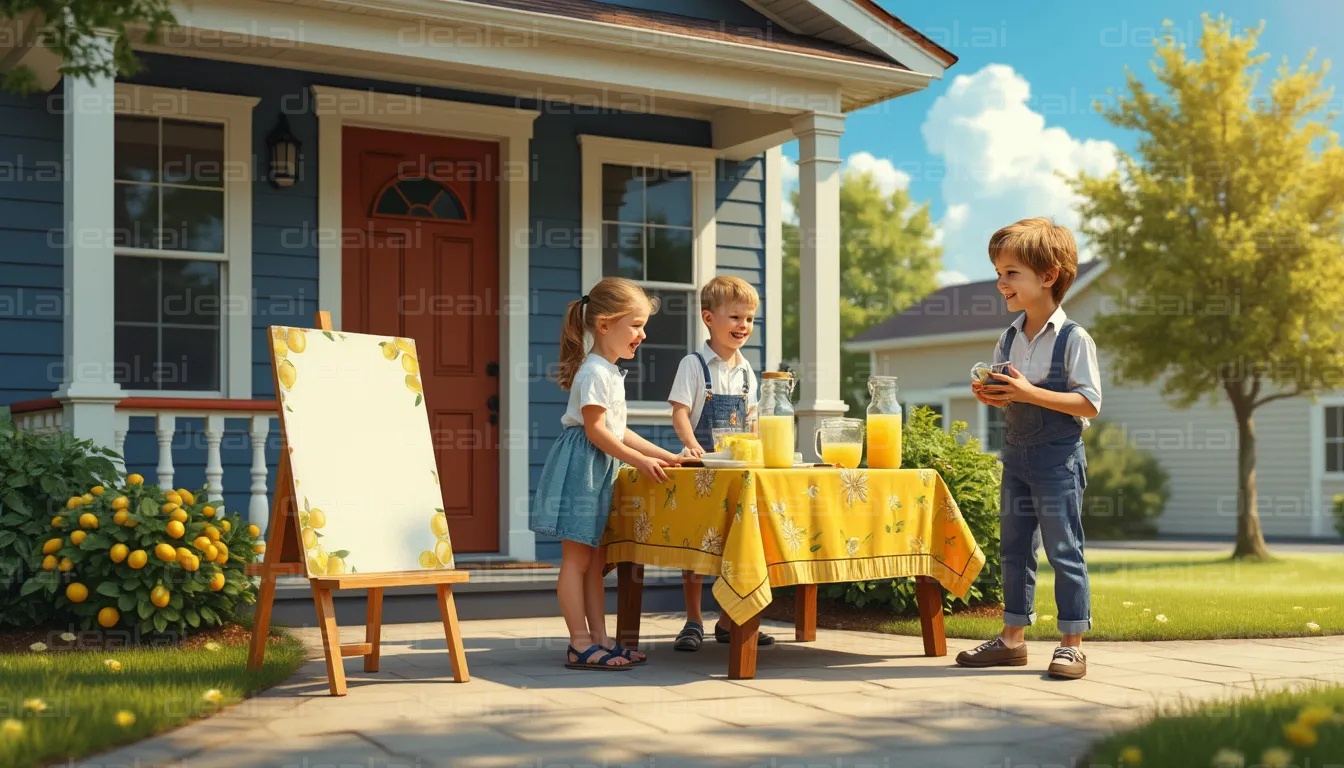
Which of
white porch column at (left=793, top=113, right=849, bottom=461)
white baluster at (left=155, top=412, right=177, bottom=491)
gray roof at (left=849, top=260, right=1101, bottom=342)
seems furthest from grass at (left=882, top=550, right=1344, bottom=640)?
gray roof at (left=849, top=260, right=1101, bottom=342)

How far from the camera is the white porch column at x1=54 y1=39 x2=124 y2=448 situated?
599cm

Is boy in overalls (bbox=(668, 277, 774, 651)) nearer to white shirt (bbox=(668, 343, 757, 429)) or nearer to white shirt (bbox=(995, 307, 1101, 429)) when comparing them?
white shirt (bbox=(668, 343, 757, 429))

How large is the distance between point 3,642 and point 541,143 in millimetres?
4583

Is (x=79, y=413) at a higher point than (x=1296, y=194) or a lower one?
lower

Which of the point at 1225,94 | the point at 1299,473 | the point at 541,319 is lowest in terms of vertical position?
the point at 1299,473

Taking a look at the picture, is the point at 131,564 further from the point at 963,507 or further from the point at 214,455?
the point at 963,507

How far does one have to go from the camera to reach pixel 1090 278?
22.2 meters

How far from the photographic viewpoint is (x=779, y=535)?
471cm

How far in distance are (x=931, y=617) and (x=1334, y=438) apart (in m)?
18.1

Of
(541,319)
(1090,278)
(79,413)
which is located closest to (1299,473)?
(1090,278)

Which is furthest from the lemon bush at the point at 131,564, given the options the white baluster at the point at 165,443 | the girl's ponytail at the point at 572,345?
the girl's ponytail at the point at 572,345

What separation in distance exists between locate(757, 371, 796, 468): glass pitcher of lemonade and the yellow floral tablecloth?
112 mm

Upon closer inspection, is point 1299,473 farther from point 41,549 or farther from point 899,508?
point 41,549

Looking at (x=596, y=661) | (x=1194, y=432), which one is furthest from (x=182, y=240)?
(x=1194, y=432)
